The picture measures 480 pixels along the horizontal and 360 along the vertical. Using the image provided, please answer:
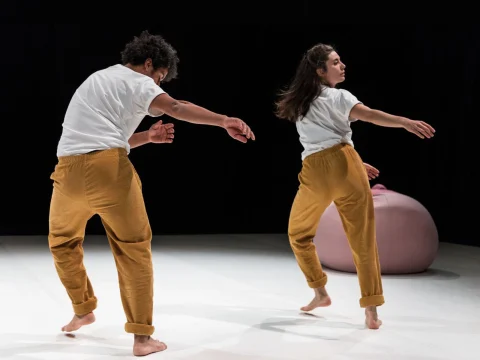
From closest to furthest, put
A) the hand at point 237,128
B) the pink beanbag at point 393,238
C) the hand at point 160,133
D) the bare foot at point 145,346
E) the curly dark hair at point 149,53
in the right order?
1. the hand at point 237,128
2. the bare foot at point 145,346
3. the curly dark hair at point 149,53
4. the hand at point 160,133
5. the pink beanbag at point 393,238

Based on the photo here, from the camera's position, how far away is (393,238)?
15.8 ft

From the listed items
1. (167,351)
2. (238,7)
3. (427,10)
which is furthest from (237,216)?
(167,351)

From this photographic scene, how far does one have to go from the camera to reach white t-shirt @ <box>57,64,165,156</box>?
2832 millimetres

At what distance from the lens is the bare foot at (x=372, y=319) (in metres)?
3.37

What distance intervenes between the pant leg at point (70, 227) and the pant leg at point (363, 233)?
3.97ft

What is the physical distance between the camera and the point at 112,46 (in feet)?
22.3

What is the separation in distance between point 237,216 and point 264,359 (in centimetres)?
455

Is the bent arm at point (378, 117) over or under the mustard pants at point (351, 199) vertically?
over

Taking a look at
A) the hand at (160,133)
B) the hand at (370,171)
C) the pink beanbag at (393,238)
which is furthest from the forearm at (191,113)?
the pink beanbag at (393,238)

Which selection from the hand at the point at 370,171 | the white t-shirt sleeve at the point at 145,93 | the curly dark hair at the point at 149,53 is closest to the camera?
the white t-shirt sleeve at the point at 145,93

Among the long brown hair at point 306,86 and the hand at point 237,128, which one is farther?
the long brown hair at point 306,86

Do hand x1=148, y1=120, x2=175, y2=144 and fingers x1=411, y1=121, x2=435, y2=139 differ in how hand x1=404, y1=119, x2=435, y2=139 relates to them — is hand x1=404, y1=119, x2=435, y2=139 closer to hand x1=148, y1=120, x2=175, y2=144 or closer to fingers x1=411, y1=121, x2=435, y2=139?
fingers x1=411, y1=121, x2=435, y2=139

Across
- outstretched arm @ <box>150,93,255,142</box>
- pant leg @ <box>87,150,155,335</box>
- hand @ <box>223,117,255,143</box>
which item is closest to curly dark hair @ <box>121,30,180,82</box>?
outstretched arm @ <box>150,93,255,142</box>

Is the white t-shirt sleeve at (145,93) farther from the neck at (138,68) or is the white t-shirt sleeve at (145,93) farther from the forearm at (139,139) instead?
the forearm at (139,139)
